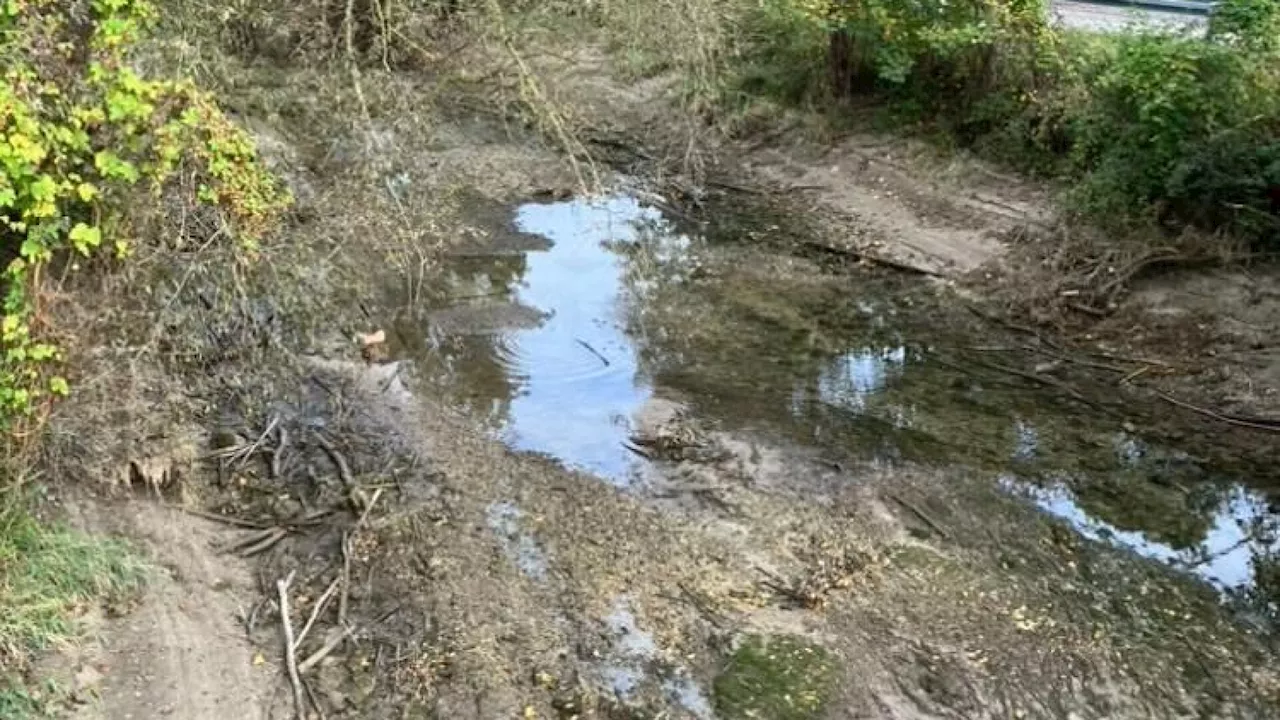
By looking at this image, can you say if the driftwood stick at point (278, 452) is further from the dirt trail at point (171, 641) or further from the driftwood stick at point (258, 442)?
the dirt trail at point (171, 641)

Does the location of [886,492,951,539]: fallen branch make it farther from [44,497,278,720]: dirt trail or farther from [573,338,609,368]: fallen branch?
[44,497,278,720]: dirt trail

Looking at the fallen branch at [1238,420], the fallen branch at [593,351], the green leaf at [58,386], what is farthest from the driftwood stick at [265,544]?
the fallen branch at [1238,420]

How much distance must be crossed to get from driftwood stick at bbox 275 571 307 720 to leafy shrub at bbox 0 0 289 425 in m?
1.60

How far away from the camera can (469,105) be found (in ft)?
48.0

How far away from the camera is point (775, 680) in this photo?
6258 millimetres

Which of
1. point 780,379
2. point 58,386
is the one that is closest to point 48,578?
point 58,386

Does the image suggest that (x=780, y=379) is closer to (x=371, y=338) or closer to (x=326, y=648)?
(x=371, y=338)

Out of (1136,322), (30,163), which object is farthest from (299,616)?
(1136,322)

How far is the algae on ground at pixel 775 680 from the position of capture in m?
6.07

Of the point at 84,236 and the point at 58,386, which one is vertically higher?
the point at 84,236

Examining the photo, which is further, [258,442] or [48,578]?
[258,442]

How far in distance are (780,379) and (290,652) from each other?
15.6ft

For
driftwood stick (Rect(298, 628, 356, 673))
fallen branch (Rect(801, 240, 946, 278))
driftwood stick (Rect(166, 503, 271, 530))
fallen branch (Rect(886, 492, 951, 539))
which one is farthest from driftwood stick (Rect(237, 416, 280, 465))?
fallen branch (Rect(801, 240, 946, 278))

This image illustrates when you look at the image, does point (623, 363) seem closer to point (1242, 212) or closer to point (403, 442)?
point (403, 442)
